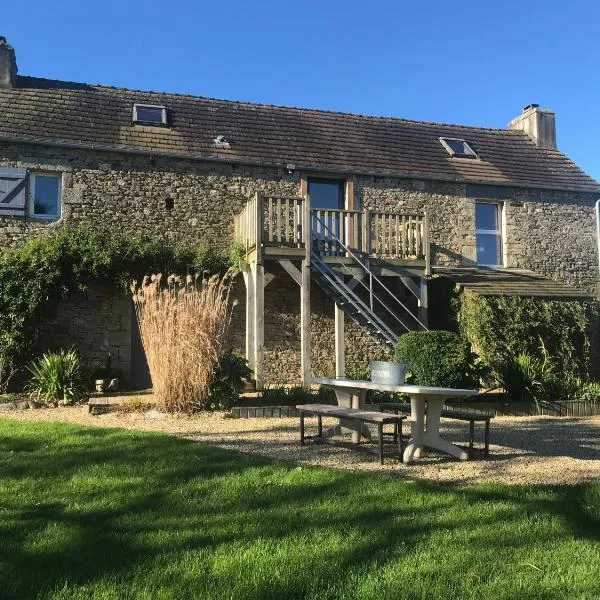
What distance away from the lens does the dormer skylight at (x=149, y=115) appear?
1261 centimetres

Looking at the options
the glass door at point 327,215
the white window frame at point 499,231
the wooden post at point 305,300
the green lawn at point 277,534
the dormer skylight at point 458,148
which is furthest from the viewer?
the dormer skylight at point 458,148

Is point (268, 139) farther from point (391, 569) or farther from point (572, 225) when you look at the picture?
point (391, 569)

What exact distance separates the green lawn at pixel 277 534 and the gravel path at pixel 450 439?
0.52 m

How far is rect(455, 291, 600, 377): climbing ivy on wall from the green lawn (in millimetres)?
6514

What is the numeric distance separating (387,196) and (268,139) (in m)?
2.83

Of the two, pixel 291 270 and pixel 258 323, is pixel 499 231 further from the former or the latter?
pixel 258 323

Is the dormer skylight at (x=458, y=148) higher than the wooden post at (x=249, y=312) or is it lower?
higher

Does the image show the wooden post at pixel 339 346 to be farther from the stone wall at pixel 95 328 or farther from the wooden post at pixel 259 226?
the stone wall at pixel 95 328

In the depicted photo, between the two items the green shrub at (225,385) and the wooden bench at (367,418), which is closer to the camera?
the wooden bench at (367,418)

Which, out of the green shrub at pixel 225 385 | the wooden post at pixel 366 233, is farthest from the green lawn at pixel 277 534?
the wooden post at pixel 366 233

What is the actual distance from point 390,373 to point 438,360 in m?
3.39

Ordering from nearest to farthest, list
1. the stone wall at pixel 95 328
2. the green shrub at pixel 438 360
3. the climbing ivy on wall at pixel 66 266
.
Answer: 1. the green shrub at pixel 438 360
2. the climbing ivy on wall at pixel 66 266
3. the stone wall at pixel 95 328

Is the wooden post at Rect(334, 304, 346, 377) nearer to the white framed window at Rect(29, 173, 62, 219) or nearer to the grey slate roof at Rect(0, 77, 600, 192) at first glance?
the grey slate roof at Rect(0, 77, 600, 192)

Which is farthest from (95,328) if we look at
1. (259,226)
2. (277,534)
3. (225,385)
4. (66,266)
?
(277,534)
